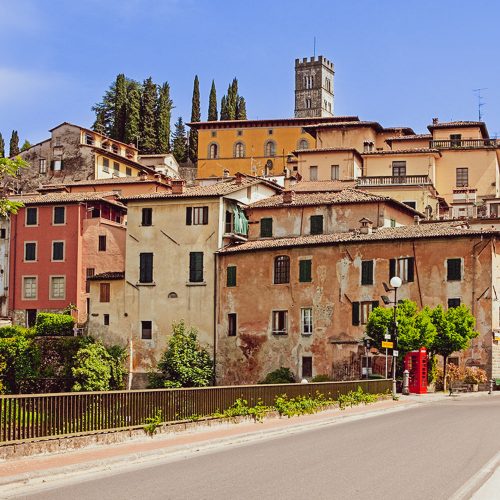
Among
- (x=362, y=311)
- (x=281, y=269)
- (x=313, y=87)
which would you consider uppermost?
(x=313, y=87)

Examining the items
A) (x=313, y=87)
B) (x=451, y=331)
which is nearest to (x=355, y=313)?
(x=451, y=331)

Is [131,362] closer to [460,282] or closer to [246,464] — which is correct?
[460,282]

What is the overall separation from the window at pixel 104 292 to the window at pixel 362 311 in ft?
64.9

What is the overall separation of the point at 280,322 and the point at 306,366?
3.73 m

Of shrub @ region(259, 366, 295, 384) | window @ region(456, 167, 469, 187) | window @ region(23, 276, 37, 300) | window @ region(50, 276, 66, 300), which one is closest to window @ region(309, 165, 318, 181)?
window @ region(456, 167, 469, 187)

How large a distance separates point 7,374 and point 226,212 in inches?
772

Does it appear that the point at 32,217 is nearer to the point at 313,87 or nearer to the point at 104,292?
the point at 104,292

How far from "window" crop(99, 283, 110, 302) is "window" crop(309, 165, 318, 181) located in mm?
26324

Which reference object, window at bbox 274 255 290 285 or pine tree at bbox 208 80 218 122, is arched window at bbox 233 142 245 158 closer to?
pine tree at bbox 208 80 218 122

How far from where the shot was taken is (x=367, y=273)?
6172 cm

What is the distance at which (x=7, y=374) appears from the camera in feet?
231

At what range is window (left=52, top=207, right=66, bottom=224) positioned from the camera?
80625 mm

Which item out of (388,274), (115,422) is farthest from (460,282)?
(115,422)

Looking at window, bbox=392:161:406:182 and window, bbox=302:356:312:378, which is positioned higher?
window, bbox=392:161:406:182
